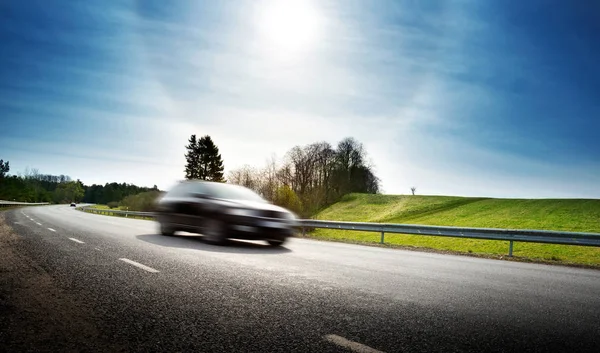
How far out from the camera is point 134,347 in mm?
2797

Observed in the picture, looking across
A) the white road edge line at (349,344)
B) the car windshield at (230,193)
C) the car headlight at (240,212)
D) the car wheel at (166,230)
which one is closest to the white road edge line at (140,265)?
the car headlight at (240,212)

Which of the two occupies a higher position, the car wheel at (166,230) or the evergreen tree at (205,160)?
the evergreen tree at (205,160)

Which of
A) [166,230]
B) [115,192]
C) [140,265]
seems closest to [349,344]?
[140,265]

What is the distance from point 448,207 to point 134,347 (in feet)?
173

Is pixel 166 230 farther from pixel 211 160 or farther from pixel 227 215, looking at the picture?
pixel 211 160

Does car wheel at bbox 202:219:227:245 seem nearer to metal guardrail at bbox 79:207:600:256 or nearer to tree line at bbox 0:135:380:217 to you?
metal guardrail at bbox 79:207:600:256

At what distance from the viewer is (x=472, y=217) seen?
4172 cm

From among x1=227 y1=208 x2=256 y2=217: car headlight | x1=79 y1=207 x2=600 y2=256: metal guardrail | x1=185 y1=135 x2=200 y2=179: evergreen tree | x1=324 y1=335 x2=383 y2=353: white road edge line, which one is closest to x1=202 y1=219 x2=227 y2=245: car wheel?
x1=227 y1=208 x2=256 y2=217: car headlight

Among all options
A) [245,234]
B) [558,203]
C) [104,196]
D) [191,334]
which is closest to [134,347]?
[191,334]

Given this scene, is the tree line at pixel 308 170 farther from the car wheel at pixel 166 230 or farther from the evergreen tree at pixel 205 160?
the car wheel at pixel 166 230

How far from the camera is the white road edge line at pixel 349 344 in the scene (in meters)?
2.83

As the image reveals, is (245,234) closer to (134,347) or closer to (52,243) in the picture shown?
(52,243)

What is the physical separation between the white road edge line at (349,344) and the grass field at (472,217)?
1089 cm

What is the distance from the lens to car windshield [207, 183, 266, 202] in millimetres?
10969
